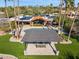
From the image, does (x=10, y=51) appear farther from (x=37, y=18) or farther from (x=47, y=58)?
(x=37, y=18)

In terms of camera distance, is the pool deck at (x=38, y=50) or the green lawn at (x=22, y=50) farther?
the pool deck at (x=38, y=50)

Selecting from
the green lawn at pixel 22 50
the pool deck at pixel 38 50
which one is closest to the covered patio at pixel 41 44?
the pool deck at pixel 38 50

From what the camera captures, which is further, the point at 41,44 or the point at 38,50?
the point at 41,44

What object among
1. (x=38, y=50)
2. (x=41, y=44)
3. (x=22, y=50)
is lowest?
(x=41, y=44)

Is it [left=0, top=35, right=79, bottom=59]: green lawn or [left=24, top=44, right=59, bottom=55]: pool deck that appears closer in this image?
[left=0, top=35, right=79, bottom=59]: green lawn

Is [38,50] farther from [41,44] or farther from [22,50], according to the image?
[41,44]

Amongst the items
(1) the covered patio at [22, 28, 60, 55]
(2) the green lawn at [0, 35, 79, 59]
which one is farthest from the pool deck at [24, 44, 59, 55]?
(2) the green lawn at [0, 35, 79, 59]

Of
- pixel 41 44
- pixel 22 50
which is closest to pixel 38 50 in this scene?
pixel 22 50

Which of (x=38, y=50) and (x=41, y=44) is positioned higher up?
(x=38, y=50)

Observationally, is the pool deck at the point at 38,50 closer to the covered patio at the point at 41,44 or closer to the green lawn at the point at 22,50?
the covered patio at the point at 41,44

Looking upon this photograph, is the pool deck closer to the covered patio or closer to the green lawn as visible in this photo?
the covered patio

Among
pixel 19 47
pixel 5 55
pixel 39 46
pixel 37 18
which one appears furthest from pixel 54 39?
pixel 37 18

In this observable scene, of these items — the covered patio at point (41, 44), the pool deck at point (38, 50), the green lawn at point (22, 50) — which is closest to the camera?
the green lawn at point (22, 50)
